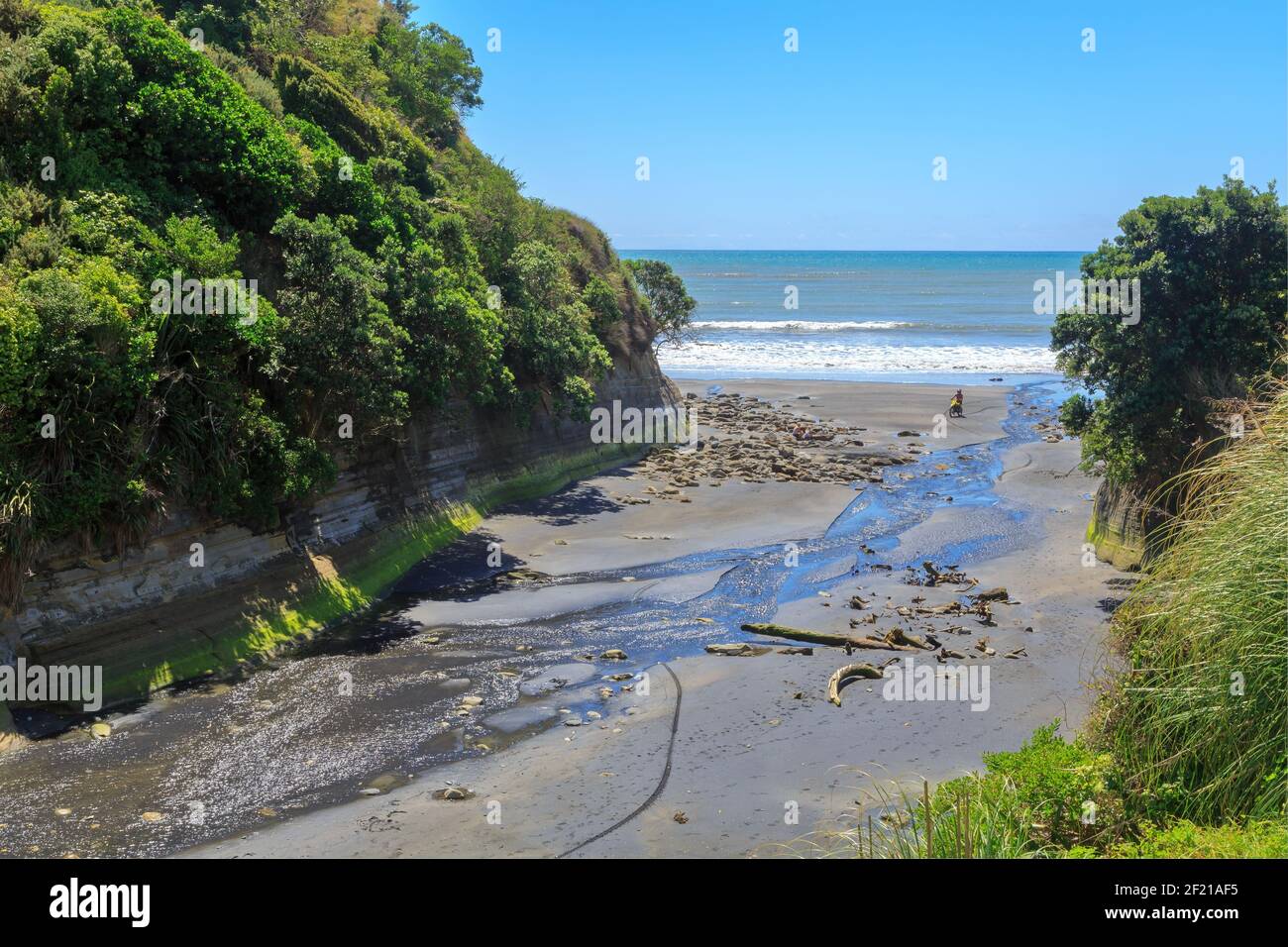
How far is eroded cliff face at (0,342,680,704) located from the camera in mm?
16688

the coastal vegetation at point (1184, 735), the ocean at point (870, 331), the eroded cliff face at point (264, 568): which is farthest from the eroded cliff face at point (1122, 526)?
the ocean at point (870, 331)

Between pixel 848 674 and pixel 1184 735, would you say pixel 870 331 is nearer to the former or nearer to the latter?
pixel 848 674

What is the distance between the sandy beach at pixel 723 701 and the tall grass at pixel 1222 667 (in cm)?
365

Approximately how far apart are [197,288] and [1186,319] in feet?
68.0

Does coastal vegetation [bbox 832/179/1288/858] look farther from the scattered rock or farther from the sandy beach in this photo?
the scattered rock

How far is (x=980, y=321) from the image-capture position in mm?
91688

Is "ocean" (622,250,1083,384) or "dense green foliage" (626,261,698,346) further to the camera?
"ocean" (622,250,1083,384)

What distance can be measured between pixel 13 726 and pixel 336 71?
85.1ft

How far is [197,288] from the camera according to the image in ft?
62.5

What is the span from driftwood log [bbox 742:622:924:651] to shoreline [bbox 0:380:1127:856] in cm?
48

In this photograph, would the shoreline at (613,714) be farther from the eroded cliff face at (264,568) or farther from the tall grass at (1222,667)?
the tall grass at (1222,667)

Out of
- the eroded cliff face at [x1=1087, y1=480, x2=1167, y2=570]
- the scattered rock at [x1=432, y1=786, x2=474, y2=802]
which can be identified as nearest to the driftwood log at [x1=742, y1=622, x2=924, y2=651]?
the eroded cliff face at [x1=1087, y1=480, x2=1167, y2=570]
